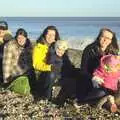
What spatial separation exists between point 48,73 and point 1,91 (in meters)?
0.99

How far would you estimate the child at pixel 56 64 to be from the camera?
870cm

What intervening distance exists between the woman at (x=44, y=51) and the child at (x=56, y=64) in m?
0.14

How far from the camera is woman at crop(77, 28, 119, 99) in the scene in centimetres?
844

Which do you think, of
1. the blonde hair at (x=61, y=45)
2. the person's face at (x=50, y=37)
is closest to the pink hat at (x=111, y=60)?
the blonde hair at (x=61, y=45)

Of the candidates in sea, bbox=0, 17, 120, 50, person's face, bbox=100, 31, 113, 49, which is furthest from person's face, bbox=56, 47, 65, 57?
sea, bbox=0, 17, 120, 50

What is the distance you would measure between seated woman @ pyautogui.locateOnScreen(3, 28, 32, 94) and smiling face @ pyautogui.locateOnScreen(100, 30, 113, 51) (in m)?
1.70

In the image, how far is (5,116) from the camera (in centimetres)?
759

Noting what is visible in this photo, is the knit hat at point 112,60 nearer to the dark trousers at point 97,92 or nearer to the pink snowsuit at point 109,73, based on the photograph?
the pink snowsuit at point 109,73

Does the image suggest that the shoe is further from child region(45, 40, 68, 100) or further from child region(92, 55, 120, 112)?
child region(45, 40, 68, 100)

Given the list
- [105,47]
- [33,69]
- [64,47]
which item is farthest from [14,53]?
[105,47]

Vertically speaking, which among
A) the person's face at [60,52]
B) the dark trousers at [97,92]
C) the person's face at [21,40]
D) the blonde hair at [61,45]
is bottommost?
the dark trousers at [97,92]

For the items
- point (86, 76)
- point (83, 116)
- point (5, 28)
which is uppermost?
point (5, 28)

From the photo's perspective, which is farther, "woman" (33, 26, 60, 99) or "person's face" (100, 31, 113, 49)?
"woman" (33, 26, 60, 99)

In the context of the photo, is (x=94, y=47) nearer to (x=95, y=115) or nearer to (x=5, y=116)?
(x=95, y=115)
